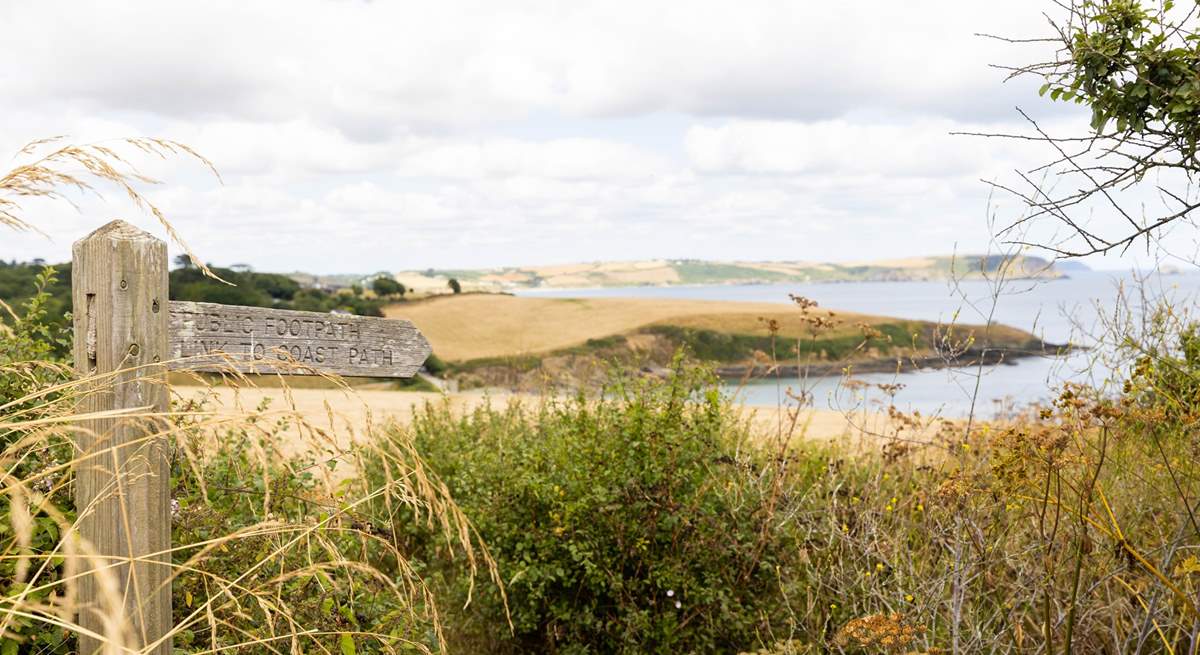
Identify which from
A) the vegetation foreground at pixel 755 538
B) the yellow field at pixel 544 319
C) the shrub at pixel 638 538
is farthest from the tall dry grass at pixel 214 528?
the yellow field at pixel 544 319

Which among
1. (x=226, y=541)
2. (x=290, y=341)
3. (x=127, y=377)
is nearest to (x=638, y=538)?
(x=290, y=341)

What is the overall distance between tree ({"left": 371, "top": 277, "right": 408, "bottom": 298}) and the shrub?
18118mm

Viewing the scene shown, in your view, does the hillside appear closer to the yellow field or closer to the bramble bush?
the yellow field

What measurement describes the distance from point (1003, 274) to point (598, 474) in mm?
2186

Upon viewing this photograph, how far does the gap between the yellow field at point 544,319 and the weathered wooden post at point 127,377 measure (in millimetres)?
16858

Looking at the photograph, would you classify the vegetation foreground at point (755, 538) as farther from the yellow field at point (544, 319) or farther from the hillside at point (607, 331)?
the yellow field at point (544, 319)

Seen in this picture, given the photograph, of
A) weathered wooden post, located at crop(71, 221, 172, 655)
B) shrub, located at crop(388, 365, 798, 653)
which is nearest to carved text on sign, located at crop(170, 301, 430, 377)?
weathered wooden post, located at crop(71, 221, 172, 655)

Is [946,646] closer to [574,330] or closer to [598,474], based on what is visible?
[598,474]

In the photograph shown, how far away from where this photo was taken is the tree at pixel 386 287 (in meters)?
22.4

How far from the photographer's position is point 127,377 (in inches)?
98.5

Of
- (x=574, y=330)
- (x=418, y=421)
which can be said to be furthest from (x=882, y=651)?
(x=574, y=330)

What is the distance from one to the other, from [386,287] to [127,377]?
20.6m

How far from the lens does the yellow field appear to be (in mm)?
23031

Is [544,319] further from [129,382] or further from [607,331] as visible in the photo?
[129,382]
